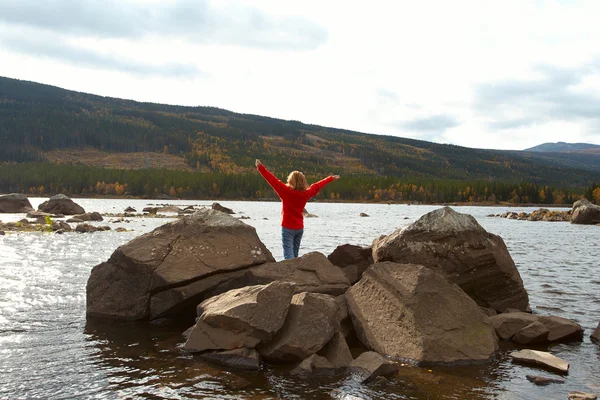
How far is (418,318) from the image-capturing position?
469 inches

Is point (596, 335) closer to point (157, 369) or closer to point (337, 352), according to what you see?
point (337, 352)

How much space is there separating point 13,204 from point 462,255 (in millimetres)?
67974

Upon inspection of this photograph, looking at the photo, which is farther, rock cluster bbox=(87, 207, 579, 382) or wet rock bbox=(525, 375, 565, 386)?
rock cluster bbox=(87, 207, 579, 382)

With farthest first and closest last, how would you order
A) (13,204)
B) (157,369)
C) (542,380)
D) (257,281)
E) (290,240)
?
(13,204)
(290,240)
(257,281)
(157,369)
(542,380)

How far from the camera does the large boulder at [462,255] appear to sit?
1538cm

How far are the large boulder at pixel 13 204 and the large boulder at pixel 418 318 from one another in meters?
66.2

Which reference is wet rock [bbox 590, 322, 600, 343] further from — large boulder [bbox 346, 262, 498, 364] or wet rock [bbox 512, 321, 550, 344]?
large boulder [bbox 346, 262, 498, 364]

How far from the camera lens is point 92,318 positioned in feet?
47.8

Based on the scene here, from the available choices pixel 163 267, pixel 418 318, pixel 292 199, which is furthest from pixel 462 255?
pixel 163 267

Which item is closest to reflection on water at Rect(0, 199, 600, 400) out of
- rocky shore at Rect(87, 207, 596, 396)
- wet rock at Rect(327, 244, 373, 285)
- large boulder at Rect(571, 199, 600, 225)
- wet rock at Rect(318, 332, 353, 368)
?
rocky shore at Rect(87, 207, 596, 396)

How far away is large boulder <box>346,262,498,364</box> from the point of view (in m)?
11.6

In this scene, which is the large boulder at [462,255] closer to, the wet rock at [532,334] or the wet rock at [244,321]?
the wet rock at [532,334]

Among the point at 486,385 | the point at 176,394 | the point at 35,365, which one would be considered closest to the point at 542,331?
the point at 486,385

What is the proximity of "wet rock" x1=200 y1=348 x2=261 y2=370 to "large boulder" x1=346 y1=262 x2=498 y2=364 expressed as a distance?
2942mm
